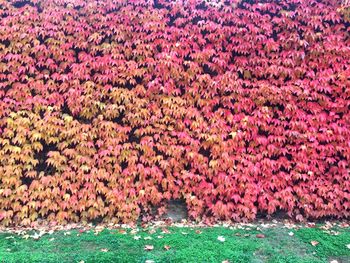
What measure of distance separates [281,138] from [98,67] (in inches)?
124

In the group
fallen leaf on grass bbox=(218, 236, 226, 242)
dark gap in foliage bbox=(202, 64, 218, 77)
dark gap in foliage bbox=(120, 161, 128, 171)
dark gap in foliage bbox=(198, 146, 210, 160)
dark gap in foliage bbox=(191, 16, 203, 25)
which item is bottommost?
fallen leaf on grass bbox=(218, 236, 226, 242)

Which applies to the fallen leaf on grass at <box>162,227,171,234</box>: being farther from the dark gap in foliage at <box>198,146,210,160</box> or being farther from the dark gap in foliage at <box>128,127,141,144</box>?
the dark gap in foliage at <box>128,127,141,144</box>

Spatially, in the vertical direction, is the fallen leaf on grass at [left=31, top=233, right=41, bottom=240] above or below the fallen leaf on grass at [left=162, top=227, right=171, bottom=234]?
above

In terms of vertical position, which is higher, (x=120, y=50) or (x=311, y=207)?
(x=120, y=50)

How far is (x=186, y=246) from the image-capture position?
4098 millimetres

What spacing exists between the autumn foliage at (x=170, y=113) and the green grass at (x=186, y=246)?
20.5 inches

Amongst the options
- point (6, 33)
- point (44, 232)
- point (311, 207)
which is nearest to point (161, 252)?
point (44, 232)

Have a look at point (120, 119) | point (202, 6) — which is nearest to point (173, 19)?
point (202, 6)

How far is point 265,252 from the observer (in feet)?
13.1

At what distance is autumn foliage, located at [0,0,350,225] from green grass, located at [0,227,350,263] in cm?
52

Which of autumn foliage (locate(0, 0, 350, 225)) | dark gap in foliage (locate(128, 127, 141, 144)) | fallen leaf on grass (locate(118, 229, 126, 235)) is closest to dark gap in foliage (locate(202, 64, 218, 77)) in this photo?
autumn foliage (locate(0, 0, 350, 225))

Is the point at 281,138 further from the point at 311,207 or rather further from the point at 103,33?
the point at 103,33

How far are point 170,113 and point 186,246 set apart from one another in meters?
2.04

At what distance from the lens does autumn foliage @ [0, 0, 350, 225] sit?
16.4 feet
